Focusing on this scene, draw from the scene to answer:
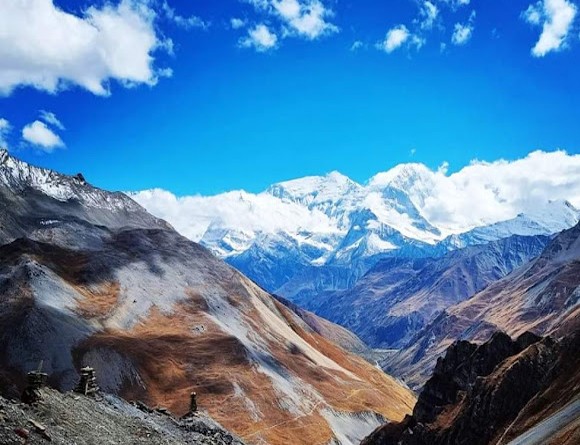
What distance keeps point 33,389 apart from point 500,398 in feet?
195

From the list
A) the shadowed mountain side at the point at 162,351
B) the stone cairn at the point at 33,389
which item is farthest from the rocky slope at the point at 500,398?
the shadowed mountain side at the point at 162,351

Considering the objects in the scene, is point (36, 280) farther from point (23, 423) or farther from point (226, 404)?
point (23, 423)

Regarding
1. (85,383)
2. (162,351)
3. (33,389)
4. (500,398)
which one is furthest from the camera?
(162,351)

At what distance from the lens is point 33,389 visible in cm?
3122

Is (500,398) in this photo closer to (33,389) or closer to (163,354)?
(33,389)

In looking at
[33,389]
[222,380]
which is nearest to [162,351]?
[222,380]

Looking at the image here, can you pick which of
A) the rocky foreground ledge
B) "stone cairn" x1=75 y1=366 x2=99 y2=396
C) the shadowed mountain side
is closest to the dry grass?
the shadowed mountain side

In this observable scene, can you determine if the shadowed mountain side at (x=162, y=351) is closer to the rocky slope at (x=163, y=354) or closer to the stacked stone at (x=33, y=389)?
the rocky slope at (x=163, y=354)

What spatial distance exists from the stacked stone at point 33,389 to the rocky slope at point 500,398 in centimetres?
3488

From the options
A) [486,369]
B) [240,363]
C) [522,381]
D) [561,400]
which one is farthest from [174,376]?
[561,400]

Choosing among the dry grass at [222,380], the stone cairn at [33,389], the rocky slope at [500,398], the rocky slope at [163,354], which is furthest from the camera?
the dry grass at [222,380]

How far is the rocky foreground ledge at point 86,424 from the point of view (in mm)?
26444

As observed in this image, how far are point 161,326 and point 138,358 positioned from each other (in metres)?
31.5

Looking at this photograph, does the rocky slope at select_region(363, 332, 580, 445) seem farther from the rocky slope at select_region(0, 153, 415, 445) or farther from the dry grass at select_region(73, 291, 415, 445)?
the rocky slope at select_region(0, 153, 415, 445)
